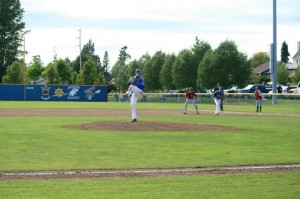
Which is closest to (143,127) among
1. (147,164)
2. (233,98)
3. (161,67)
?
(147,164)

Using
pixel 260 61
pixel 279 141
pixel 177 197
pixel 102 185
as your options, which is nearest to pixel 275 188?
pixel 177 197

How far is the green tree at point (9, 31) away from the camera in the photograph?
95.5 m

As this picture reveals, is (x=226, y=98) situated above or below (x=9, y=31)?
below

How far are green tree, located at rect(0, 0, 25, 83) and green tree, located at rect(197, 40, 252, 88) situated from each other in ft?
135

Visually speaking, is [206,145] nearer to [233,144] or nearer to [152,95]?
[233,144]

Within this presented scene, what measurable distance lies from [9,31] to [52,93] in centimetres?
3229

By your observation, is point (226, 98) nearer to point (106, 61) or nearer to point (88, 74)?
point (88, 74)

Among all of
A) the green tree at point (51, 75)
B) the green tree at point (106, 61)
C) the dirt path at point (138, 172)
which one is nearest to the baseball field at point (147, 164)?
the dirt path at point (138, 172)

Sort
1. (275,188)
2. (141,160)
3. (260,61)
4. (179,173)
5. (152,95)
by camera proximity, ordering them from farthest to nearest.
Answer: (260,61)
(152,95)
(141,160)
(179,173)
(275,188)

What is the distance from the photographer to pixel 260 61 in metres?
166

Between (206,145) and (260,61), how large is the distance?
153727mm

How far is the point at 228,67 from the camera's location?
220 ft

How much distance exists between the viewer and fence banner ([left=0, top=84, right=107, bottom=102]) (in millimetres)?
66875

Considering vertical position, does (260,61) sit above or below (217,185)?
above
